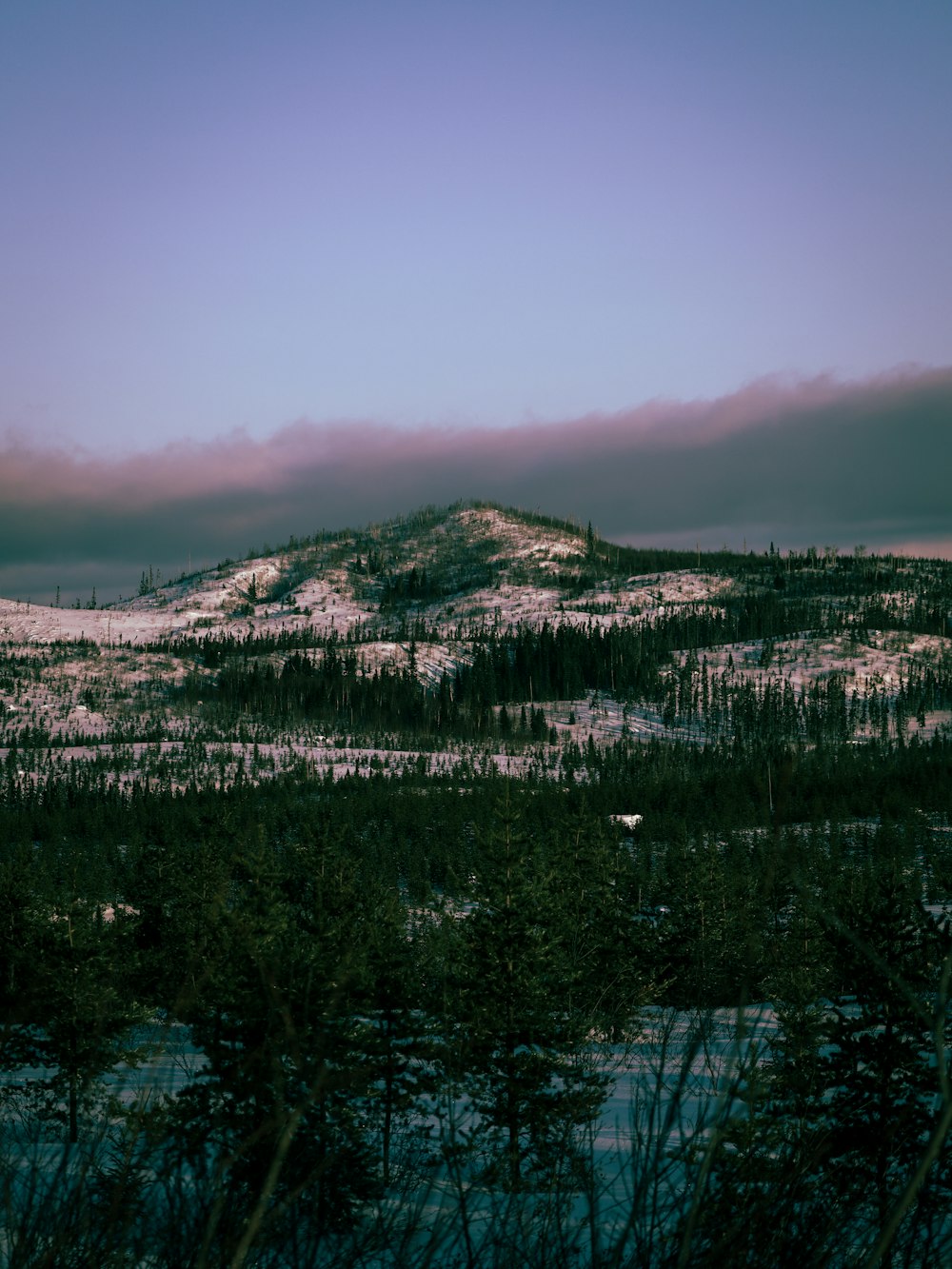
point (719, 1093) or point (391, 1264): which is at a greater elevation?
point (719, 1093)

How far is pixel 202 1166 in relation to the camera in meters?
3.94

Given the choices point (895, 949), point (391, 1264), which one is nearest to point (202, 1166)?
point (391, 1264)

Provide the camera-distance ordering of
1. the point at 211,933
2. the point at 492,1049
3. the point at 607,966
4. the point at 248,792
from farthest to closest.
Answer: the point at 248,792 → the point at 607,966 → the point at 211,933 → the point at 492,1049

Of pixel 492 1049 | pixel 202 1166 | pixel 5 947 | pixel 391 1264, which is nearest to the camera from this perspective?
pixel 202 1166

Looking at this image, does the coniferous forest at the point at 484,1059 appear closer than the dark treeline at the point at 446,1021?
Yes

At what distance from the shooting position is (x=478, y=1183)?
4.09 metres

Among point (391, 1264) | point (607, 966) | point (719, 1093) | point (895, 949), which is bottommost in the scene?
point (607, 966)

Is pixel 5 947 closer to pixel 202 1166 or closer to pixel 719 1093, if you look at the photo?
pixel 202 1166

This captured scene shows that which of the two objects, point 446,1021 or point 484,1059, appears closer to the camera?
point 446,1021

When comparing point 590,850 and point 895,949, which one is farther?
point 590,850

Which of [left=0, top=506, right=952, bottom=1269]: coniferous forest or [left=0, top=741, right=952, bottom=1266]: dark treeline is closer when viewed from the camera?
[left=0, top=506, right=952, bottom=1269]: coniferous forest

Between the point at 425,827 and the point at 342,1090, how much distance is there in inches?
3671

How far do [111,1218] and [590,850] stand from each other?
170 feet

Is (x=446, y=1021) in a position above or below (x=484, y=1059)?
above
